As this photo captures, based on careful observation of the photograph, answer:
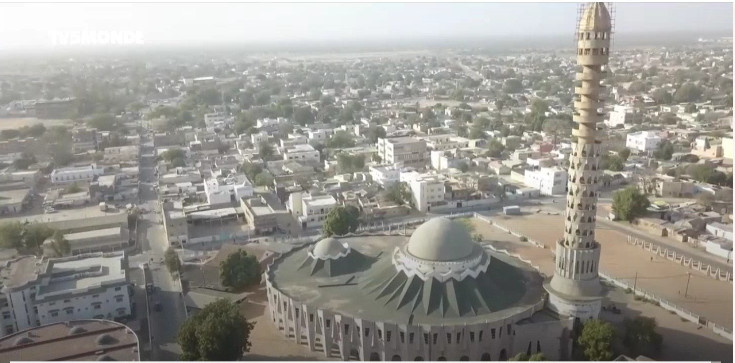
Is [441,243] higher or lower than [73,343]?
higher

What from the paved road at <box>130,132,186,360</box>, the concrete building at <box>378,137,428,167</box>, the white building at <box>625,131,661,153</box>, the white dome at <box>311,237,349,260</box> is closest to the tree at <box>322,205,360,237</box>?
the white dome at <box>311,237,349,260</box>

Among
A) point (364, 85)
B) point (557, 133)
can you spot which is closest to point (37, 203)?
point (557, 133)

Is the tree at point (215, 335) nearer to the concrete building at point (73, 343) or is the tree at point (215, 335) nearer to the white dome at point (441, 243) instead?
the concrete building at point (73, 343)

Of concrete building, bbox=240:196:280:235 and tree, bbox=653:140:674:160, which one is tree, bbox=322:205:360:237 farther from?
tree, bbox=653:140:674:160

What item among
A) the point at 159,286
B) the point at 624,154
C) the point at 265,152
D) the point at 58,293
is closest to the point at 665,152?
the point at 624,154

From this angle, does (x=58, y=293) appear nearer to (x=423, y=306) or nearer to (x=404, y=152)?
(x=423, y=306)

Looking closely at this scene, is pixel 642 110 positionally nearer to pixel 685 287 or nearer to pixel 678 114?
pixel 678 114

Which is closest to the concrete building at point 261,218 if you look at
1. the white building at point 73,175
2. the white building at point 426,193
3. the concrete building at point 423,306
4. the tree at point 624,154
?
the white building at point 426,193
